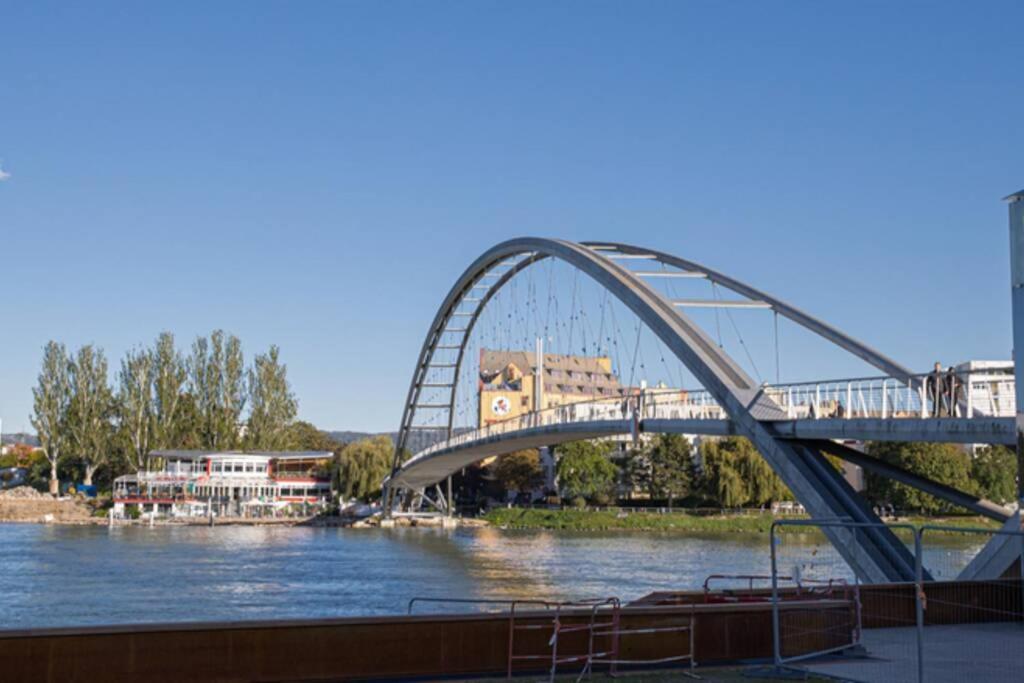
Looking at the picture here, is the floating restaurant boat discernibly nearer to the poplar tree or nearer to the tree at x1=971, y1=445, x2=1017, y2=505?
the poplar tree

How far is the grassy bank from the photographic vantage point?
234ft

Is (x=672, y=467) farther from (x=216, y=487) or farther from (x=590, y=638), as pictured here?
(x=590, y=638)

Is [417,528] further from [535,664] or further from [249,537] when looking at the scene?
→ [535,664]

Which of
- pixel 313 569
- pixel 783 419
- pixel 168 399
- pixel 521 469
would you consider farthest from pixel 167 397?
pixel 783 419

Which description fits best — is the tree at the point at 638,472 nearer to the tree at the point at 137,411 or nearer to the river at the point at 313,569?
the river at the point at 313,569

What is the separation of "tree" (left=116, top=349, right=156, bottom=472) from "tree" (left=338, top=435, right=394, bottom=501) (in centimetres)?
1441

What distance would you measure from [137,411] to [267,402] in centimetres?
950

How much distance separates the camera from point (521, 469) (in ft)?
288

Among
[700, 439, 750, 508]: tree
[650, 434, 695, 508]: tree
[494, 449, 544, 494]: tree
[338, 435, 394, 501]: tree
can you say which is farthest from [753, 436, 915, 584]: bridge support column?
[338, 435, 394, 501]: tree

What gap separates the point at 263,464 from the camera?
85125 millimetres

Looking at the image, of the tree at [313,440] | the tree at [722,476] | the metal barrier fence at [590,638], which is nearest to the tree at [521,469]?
the tree at [722,476]

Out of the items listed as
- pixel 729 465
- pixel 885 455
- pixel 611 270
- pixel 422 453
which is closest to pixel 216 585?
pixel 611 270

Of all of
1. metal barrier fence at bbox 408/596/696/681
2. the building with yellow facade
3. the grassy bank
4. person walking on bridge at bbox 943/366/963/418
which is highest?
the building with yellow facade

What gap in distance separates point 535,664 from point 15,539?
177 ft
